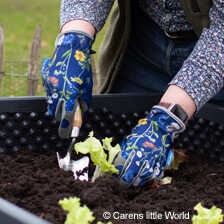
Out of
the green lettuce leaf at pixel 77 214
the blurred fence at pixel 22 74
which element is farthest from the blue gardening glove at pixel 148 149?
the blurred fence at pixel 22 74

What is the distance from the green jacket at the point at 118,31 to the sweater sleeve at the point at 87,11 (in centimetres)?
11

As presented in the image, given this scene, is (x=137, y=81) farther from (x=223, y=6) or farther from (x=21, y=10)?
(x=21, y=10)

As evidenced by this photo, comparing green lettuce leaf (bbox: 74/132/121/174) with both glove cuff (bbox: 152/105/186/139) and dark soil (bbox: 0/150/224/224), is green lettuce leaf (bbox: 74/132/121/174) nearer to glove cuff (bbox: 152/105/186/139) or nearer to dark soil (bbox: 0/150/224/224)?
dark soil (bbox: 0/150/224/224)

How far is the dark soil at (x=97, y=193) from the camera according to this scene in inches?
37.2

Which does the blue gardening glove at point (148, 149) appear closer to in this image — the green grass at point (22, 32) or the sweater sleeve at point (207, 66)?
the sweater sleeve at point (207, 66)

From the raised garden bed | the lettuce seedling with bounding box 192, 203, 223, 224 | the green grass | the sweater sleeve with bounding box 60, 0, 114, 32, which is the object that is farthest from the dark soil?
the green grass

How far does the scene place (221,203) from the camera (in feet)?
3.61

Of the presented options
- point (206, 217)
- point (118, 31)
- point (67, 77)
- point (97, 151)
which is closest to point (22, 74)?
point (118, 31)

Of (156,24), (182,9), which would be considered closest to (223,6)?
(182,9)

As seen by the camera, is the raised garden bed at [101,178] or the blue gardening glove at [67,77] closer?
the raised garden bed at [101,178]

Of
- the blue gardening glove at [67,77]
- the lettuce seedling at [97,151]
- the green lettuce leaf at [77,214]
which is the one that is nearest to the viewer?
the green lettuce leaf at [77,214]

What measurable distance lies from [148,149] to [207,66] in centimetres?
30

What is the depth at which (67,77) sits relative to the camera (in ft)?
4.13

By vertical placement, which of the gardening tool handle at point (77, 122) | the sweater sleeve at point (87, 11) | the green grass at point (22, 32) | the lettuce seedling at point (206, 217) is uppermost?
the sweater sleeve at point (87, 11)
